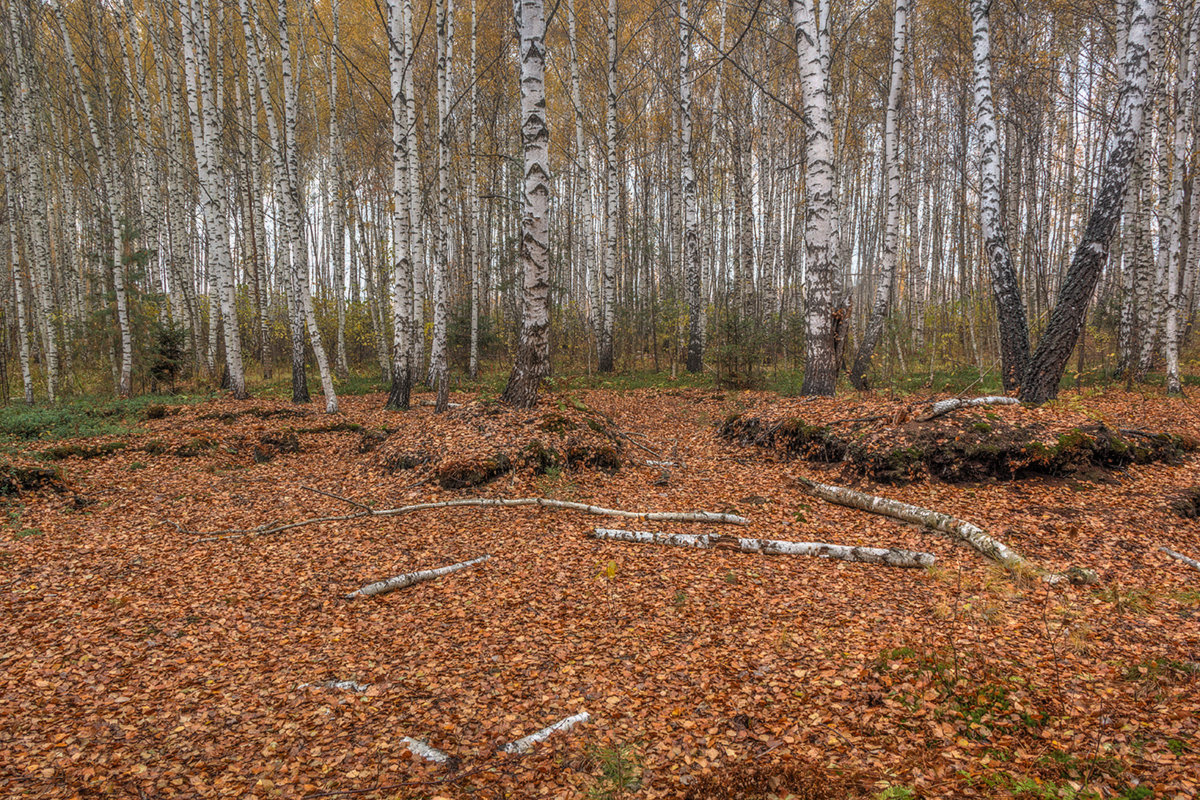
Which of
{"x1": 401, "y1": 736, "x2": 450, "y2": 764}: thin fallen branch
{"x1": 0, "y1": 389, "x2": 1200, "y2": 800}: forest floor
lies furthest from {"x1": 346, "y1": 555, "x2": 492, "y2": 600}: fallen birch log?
{"x1": 401, "y1": 736, "x2": 450, "y2": 764}: thin fallen branch

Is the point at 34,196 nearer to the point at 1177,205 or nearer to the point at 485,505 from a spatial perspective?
the point at 485,505

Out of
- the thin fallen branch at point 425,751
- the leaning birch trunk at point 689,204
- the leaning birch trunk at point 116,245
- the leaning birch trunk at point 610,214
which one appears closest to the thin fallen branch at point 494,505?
the thin fallen branch at point 425,751

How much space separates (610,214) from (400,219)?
644 cm

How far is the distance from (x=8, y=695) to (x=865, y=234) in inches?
1038

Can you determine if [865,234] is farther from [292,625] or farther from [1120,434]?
[292,625]

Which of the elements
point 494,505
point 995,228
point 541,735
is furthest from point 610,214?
point 541,735

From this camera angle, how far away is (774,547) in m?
4.40

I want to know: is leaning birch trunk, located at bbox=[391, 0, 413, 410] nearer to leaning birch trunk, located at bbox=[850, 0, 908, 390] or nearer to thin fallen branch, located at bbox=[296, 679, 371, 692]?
thin fallen branch, located at bbox=[296, 679, 371, 692]

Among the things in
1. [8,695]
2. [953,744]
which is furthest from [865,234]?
[8,695]

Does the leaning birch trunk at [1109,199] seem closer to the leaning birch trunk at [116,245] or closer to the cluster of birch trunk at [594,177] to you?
the cluster of birch trunk at [594,177]

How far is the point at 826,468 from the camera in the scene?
20.9 feet

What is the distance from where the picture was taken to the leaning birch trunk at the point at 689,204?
43.2ft

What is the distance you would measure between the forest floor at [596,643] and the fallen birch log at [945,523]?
0.14 metres

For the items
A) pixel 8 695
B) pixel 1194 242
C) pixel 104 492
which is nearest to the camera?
pixel 8 695
